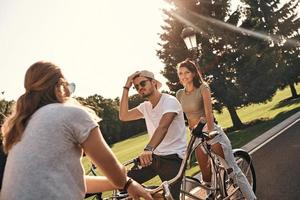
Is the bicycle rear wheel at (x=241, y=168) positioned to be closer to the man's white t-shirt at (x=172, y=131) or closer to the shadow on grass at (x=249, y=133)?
the man's white t-shirt at (x=172, y=131)

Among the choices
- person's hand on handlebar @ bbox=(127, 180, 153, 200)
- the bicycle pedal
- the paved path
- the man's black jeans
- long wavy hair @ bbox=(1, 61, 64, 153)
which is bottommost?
the paved path

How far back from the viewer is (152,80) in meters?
4.38

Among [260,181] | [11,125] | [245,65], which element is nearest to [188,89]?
[260,181]

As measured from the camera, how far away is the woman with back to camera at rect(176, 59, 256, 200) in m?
→ 5.00

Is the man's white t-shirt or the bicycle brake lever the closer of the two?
the man's white t-shirt

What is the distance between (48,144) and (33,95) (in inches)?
13.5

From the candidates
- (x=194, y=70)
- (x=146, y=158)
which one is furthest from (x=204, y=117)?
(x=146, y=158)

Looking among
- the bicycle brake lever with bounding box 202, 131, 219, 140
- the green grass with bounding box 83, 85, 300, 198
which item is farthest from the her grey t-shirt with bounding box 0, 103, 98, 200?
the green grass with bounding box 83, 85, 300, 198

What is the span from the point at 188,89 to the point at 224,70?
18248mm

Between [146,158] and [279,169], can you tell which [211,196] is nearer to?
[146,158]

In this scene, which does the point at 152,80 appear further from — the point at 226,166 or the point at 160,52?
the point at 160,52

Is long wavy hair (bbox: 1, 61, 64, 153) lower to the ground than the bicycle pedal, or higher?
higher

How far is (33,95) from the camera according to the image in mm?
2424

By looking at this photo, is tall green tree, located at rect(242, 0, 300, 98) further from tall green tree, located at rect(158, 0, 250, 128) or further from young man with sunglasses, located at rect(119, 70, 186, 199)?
young man with sunglasses, located at rect(119, 70, 186, 199)
